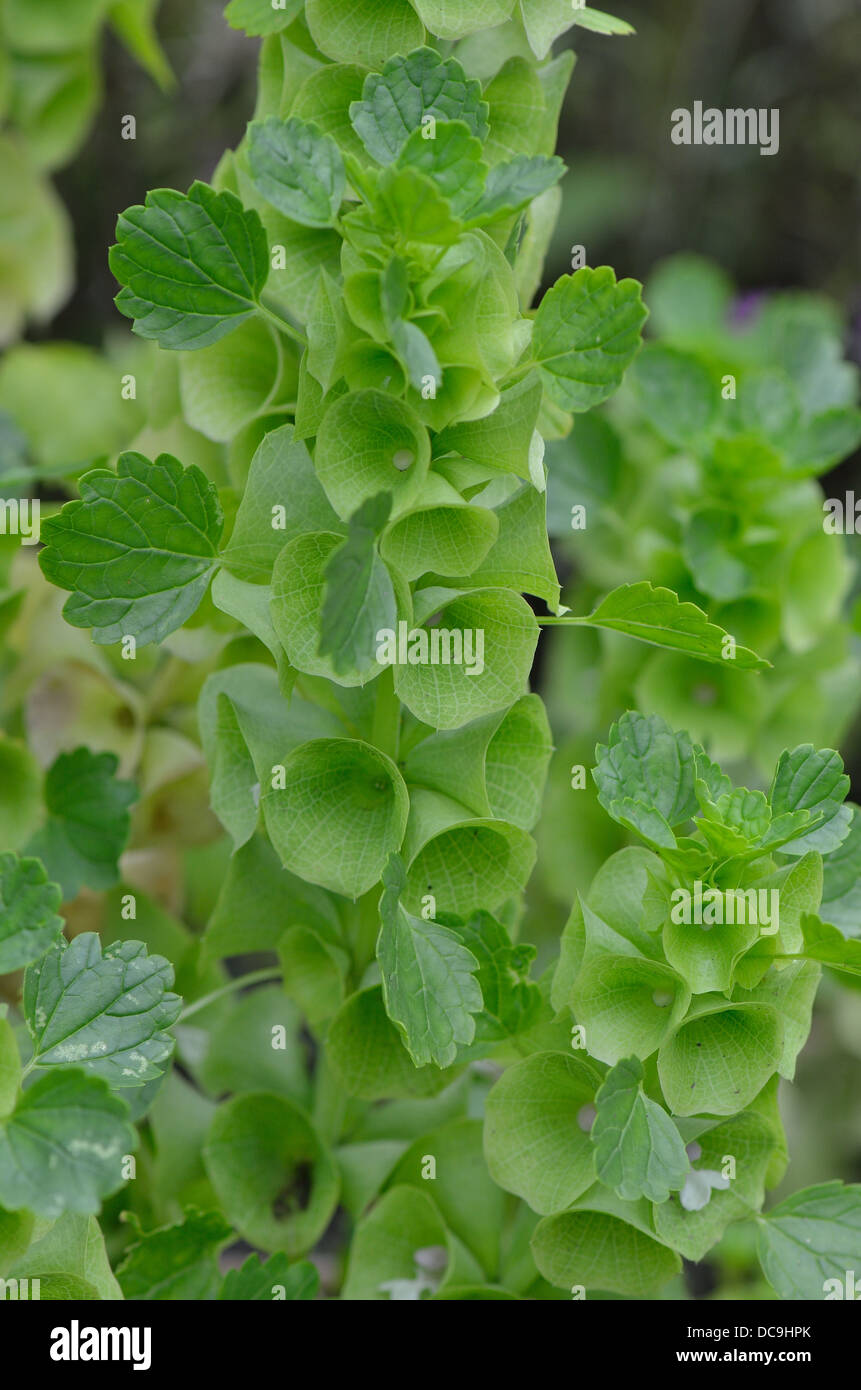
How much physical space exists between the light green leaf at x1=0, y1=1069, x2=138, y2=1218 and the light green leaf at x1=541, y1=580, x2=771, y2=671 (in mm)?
170

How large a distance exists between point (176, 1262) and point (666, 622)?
0.82 ft

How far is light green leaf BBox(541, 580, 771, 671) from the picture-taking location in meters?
0.37

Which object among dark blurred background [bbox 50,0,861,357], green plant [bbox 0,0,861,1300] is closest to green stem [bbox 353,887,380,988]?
green plant [bbox 0,0,861,1300]

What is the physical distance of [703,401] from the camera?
608 millimetres

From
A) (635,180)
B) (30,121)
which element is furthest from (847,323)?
(30,121)

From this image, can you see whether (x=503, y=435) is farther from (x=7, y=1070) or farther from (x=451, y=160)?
(x=7, y=1070)

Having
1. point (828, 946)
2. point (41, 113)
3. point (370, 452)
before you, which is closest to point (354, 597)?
point (370, 452)

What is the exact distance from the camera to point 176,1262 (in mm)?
426

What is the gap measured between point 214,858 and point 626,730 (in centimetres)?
27

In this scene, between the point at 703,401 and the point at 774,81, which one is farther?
the point at 774,81

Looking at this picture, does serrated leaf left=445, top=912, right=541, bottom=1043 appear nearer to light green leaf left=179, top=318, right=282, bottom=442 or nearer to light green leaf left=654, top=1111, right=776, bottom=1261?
light green leaf left=654, top=1111, right=776, bottom=1261

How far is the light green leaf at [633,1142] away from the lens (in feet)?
1.15

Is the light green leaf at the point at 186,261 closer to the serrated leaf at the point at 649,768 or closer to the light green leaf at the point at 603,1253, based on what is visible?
the serrated leaf at the point at 649,768

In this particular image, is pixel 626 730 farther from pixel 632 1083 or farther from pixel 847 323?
pixel 847 323
